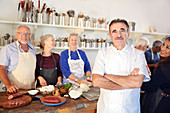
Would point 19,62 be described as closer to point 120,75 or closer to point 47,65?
point 47,65

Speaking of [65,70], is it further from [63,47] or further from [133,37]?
[133,37]

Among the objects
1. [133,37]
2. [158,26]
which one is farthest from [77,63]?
[158,26]

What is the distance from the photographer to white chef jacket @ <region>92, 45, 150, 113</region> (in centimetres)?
127

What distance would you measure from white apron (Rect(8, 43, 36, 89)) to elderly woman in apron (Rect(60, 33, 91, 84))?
1.41ft

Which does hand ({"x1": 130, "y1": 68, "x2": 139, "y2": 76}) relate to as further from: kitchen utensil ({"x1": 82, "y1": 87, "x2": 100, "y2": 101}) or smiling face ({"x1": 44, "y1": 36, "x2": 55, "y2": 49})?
smiling face ({"x1": 44, "y1": 36, "x2": 55, "y2": 49})

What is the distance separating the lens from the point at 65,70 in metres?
2.18

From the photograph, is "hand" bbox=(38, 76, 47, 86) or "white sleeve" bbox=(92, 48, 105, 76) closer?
"white sleeve" bbox=(92, 48, 105, 76)

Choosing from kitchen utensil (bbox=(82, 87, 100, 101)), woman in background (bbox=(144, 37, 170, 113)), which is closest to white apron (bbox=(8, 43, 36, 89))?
kitchen utensil (bbox=(82, 87, 100, 101))

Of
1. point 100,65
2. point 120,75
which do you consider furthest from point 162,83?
point 100,65

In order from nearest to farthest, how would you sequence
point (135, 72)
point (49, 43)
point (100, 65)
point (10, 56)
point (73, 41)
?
point (135, 72), point (100, 65), point (10, 56), point (49, 43), point (73, 41)

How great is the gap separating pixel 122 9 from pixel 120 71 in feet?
9.87

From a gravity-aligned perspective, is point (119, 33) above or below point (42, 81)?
above

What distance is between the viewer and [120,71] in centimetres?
133

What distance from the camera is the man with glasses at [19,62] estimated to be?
1.85 meters
